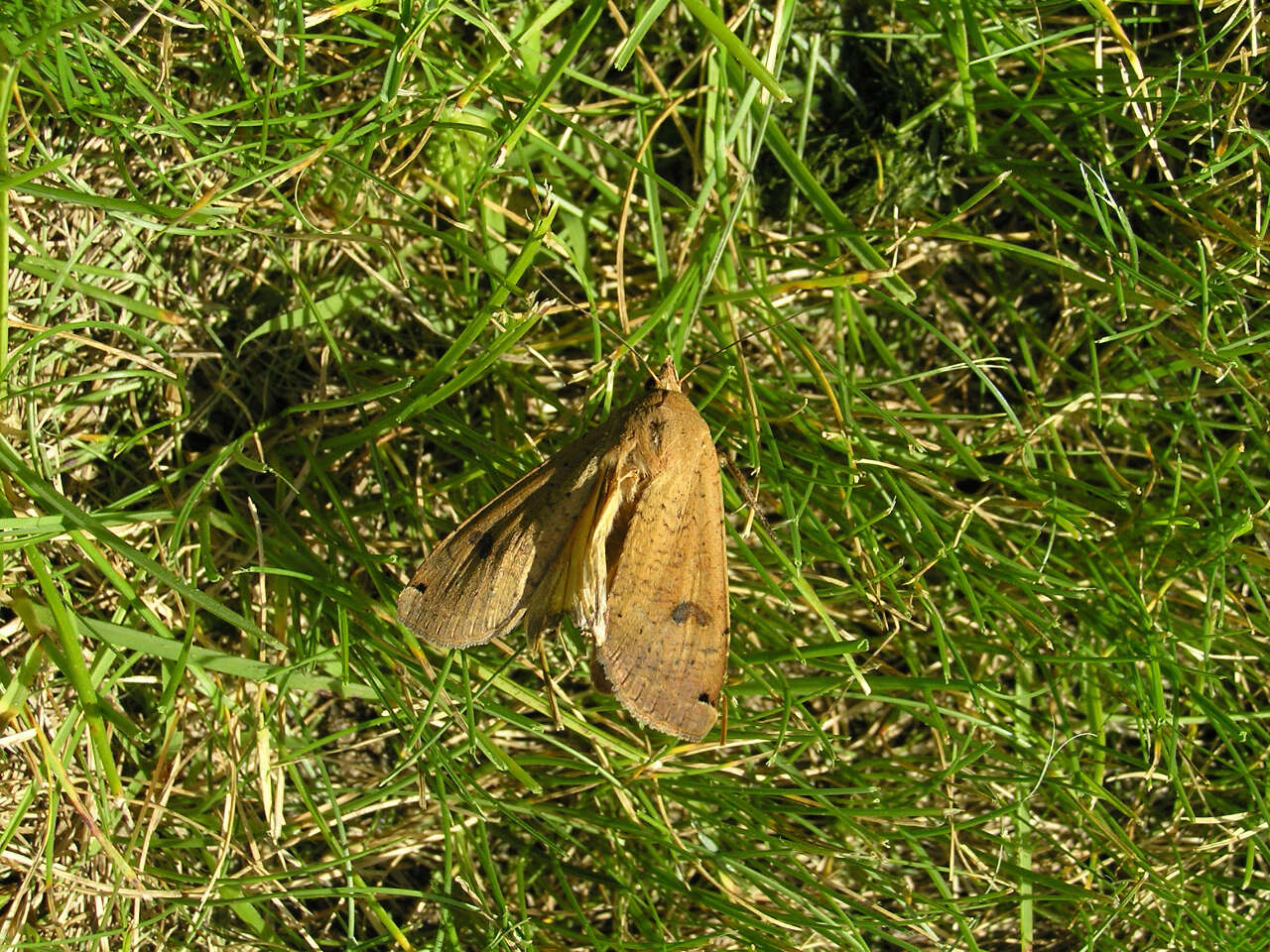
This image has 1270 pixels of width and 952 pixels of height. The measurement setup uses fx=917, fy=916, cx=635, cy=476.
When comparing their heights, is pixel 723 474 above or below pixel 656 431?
below

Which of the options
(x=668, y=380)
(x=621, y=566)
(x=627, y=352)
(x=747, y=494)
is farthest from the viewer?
(x=627, y=352)

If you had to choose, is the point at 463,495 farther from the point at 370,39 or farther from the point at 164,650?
the point at 370,39

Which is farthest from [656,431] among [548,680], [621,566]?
[548,680]

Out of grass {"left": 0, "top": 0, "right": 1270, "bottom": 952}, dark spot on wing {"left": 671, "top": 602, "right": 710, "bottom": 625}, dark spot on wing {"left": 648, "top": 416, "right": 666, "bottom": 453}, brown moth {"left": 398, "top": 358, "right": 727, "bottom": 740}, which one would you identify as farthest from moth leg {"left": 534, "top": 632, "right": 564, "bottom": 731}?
dark spot on wing {"left": 648, "top": 416, "right": 666, "bottom": 453}

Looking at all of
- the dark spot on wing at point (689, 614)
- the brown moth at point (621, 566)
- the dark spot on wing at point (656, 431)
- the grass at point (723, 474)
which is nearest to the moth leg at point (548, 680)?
the grass at point (723, 474)

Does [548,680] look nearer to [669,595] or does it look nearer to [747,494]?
[669,595]

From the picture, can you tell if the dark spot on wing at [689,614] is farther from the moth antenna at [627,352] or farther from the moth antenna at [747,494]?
the moth antenna at [627,352]

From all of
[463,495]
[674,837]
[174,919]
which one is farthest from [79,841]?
[674,837]

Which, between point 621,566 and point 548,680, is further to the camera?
point 548,680
